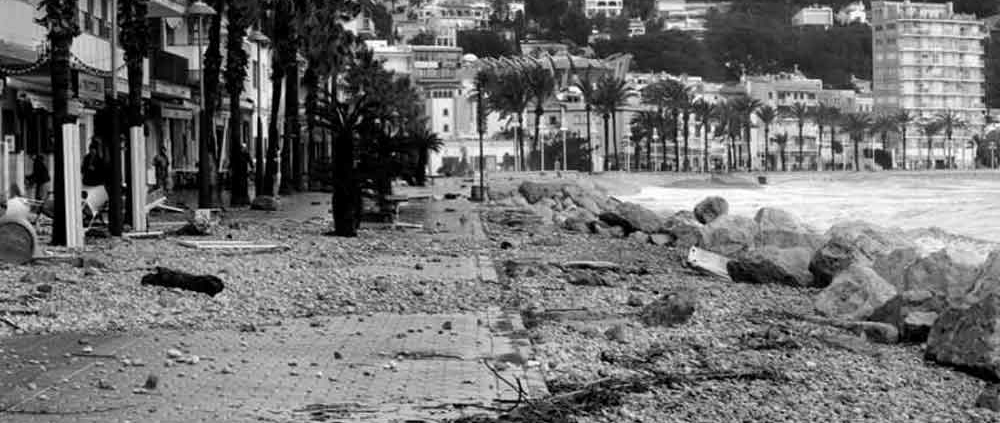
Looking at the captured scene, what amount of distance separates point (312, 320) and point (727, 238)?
1784 centimetres

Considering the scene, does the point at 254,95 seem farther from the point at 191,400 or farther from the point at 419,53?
the point at 419,53

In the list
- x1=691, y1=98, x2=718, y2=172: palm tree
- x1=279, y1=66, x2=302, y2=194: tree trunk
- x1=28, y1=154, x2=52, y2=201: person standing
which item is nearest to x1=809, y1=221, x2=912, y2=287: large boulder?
x1=28, y1=154, x2=52, y2=201: person standing

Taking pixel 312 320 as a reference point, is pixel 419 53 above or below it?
above

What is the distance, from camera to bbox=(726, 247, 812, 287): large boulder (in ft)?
69.3

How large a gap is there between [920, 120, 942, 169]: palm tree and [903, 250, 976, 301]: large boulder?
168 metres

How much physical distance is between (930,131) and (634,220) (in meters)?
158

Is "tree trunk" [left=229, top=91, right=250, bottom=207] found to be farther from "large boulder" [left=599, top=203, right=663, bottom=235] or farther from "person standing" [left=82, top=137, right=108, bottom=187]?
"large boulder" [left=599, top=203, right=663, bottom=235]

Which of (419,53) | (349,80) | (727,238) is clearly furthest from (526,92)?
(727,238)

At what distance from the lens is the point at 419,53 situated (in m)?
200

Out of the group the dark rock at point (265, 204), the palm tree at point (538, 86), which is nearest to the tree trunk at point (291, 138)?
the dark rock at point (265, 204)

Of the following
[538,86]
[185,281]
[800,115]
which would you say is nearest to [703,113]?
[800,115]

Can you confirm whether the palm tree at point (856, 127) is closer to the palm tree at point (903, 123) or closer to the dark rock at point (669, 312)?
the palm tree at point (903, 123)

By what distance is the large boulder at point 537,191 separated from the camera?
5747cm

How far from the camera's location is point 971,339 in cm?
1266
